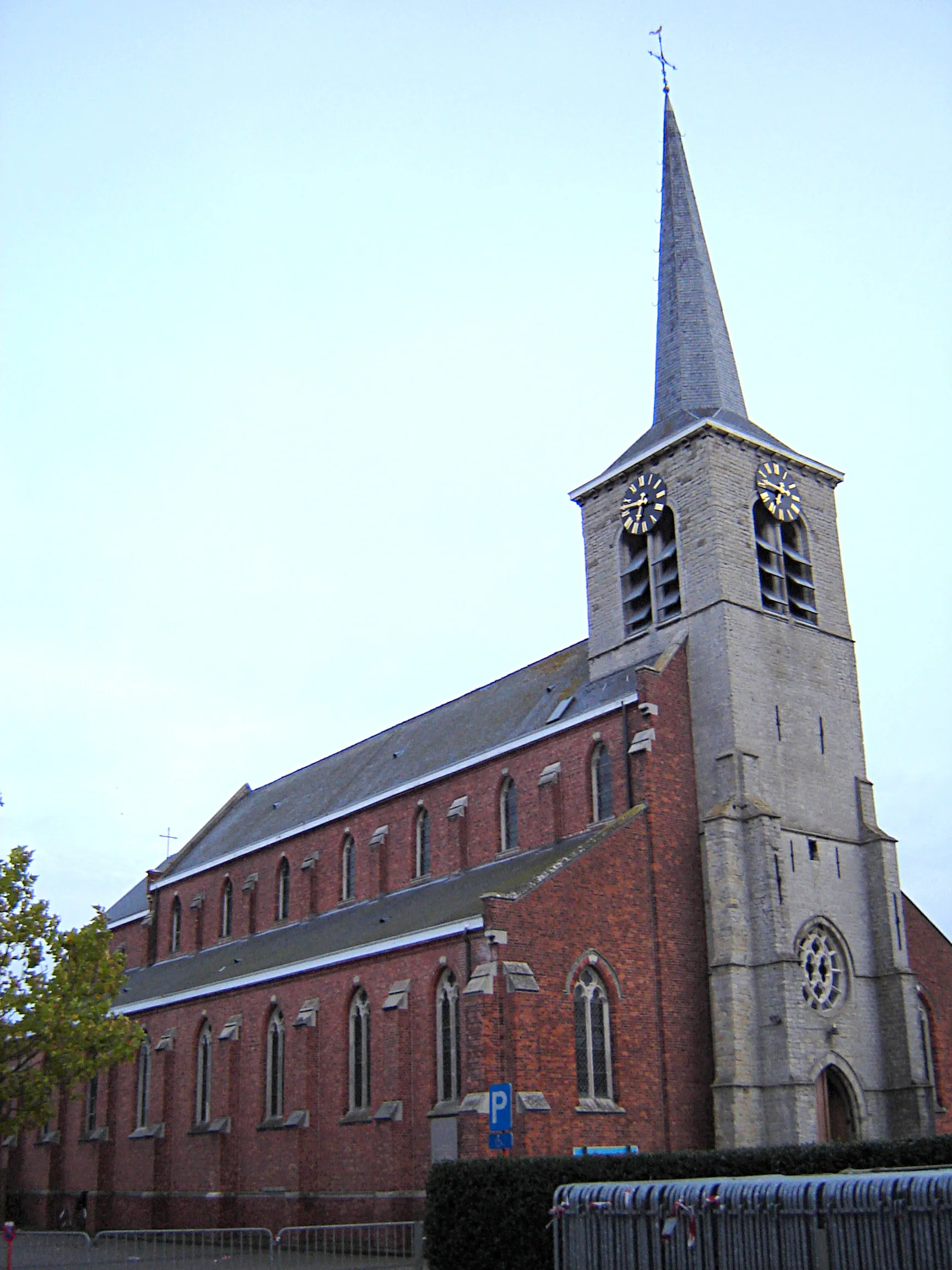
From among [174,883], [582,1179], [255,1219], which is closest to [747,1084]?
[582,1179]

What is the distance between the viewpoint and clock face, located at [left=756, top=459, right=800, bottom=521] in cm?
3581

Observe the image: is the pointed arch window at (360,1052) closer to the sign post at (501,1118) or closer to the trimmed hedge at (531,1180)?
the trimmed hedge at (531,1180)

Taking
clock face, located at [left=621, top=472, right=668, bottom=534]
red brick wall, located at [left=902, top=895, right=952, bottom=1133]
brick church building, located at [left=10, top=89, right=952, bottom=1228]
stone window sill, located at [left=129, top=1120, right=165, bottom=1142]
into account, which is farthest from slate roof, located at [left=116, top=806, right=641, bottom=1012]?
red brick wall, located at [left=902, top=895, right=952, bottom=1133]

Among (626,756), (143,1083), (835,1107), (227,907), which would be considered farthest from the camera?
(227,907)

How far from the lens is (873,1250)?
13.6 meters

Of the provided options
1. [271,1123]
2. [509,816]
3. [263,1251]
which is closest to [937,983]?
[509,816]

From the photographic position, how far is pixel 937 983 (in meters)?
35.3

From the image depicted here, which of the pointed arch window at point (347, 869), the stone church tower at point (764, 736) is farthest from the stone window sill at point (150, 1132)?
the stone church tower at point (764, 736)

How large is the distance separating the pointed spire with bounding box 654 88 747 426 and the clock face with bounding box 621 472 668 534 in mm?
2635

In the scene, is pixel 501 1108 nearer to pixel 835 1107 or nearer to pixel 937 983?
pixel 835 1107

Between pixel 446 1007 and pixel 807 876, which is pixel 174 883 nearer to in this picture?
pixel 446 1007

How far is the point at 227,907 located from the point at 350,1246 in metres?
21.3

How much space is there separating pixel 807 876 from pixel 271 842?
20.6 metres

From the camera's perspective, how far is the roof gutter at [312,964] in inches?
1188
